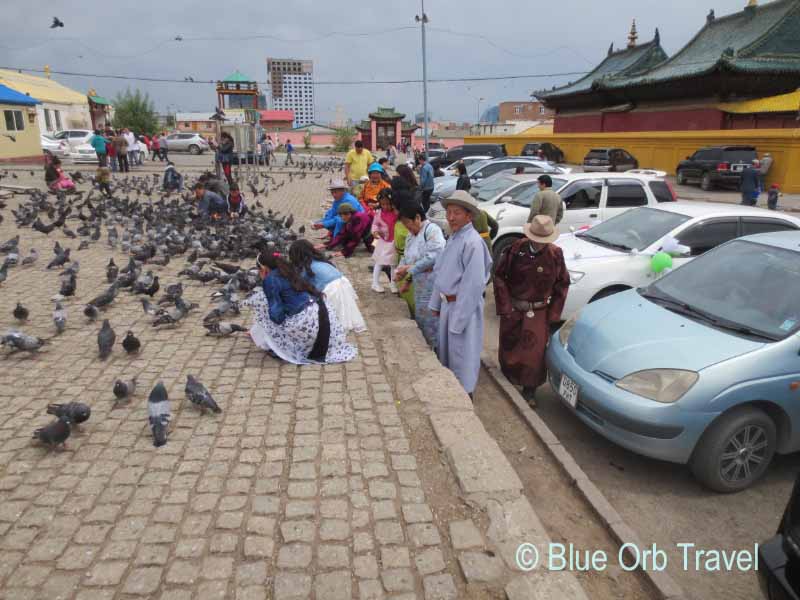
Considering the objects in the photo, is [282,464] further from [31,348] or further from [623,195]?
[623,195]

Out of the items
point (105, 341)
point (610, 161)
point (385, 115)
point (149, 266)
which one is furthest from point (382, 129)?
point (105, 341)

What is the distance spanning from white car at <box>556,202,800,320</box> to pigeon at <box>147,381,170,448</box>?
432cm

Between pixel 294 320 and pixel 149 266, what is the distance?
502 cm

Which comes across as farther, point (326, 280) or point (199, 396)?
point (326, 280)

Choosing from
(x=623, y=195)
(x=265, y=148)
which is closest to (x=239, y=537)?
(x=623, y=195)

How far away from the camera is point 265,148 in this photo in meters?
31.0

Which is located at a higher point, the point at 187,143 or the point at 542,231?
the point at 187,143

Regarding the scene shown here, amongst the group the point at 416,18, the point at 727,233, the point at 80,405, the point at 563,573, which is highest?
the point at 416,18

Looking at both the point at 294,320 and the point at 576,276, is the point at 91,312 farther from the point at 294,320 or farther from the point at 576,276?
the point at 576,276

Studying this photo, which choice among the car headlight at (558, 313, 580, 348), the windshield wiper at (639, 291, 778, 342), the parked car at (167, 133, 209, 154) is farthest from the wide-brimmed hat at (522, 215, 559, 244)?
the parked car at (167, 133, 209, 154)

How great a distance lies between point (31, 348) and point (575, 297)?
559cm

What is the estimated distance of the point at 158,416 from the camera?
3.68 meters

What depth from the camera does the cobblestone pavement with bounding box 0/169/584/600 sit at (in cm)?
260

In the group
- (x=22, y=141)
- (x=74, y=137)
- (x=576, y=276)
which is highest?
(x=74, y=137)
